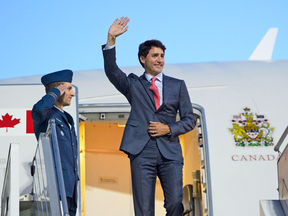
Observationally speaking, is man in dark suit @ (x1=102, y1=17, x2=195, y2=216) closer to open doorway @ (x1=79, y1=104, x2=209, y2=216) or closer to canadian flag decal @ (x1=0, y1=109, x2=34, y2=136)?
canadian flag decal @ (x1=0, y1=109, x2=34, y2=136)

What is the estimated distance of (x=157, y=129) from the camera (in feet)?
10.4

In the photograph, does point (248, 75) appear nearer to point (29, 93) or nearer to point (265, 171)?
point (265, 171)

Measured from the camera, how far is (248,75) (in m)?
6.87

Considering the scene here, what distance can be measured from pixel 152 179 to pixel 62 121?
973 mm

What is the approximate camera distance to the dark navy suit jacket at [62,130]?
3336mm

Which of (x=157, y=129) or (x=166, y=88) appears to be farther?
(x=166, y=88)

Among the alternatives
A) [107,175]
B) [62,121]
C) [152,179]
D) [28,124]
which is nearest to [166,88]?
[152,179]

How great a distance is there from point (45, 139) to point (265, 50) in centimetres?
1105

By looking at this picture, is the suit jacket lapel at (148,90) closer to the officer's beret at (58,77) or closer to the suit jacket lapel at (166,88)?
the suit jacket lapel at (166,88)

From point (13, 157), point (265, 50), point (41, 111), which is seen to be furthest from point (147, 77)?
point (265, 50)

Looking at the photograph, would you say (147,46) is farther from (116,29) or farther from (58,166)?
(58,166)

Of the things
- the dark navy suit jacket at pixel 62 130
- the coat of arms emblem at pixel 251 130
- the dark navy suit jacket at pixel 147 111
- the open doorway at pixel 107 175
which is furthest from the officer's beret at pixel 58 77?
the open doorway at pixel 107 175

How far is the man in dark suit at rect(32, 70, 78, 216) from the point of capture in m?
3.35

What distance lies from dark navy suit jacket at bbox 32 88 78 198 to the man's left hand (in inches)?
29.4
